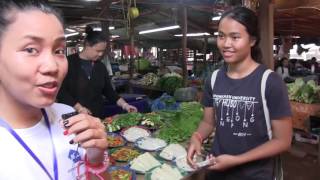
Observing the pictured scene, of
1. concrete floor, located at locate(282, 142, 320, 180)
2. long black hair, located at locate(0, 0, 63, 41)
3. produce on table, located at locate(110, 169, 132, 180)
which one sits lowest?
concrete floor, located at locate(282, 142, 320, 180)

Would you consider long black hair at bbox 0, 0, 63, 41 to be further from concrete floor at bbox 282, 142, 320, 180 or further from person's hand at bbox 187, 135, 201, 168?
concrete floor at bbox 282, 142, 320, 180

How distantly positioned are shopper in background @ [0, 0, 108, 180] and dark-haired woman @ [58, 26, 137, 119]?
8.51 ft

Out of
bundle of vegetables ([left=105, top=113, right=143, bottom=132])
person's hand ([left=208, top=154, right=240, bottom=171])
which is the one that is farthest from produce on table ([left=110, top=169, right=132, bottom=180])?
bundle of vegetables ([left=105, top=113, right=143, bottom=132])

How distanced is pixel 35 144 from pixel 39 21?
437 mm

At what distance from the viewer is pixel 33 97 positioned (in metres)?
1.04

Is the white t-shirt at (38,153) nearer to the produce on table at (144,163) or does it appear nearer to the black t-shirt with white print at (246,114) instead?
the black t-shirt with white print at (246,114)

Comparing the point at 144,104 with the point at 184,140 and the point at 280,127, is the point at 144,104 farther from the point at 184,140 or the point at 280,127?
the point at 280,127

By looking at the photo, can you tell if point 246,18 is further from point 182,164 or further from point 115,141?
point 115,141

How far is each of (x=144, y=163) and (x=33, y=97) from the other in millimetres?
1964

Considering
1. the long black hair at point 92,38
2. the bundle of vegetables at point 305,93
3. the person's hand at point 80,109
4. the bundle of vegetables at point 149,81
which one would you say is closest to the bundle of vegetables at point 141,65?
the bundle of vegetables at point 149,81

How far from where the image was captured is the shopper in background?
1021 mm

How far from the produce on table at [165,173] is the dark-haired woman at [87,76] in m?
1.43

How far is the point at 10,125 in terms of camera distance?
1.10 meters

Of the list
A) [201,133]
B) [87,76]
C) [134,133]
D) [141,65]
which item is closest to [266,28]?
[201,133]
